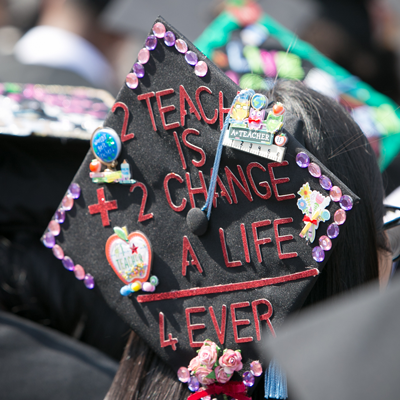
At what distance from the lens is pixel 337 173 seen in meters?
0.73

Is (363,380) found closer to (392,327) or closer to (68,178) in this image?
(392,327)

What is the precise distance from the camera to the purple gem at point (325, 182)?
2.08 ft

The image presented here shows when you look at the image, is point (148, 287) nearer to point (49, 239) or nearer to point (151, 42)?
point (49, 239)

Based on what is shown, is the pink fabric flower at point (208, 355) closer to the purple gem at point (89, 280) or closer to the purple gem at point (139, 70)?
the purple gem at point (89, 280)

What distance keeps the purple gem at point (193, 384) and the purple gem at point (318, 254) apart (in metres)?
0.31

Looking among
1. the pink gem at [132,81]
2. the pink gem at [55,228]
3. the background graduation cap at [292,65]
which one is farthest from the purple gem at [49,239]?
the background graduation cap at [292,65]

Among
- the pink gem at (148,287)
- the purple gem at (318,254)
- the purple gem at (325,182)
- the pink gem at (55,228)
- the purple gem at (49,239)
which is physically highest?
the purple gem at (325,182)

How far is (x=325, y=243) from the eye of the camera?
65 cm

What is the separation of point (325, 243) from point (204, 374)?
0.30 metres

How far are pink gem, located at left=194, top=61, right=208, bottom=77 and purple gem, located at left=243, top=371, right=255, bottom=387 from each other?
511 mm

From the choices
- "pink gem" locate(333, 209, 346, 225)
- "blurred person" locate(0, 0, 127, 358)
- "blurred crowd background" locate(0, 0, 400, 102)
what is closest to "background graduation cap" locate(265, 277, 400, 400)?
"pink gem" locate(333, 209, 346, 225)

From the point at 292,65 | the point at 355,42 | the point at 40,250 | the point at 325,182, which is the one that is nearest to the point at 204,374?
the point at 325,182

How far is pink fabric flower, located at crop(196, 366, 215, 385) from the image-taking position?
71 cm

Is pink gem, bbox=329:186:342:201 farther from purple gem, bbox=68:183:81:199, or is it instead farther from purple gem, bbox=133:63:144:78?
purple gem, bbox=68:183:81:199
